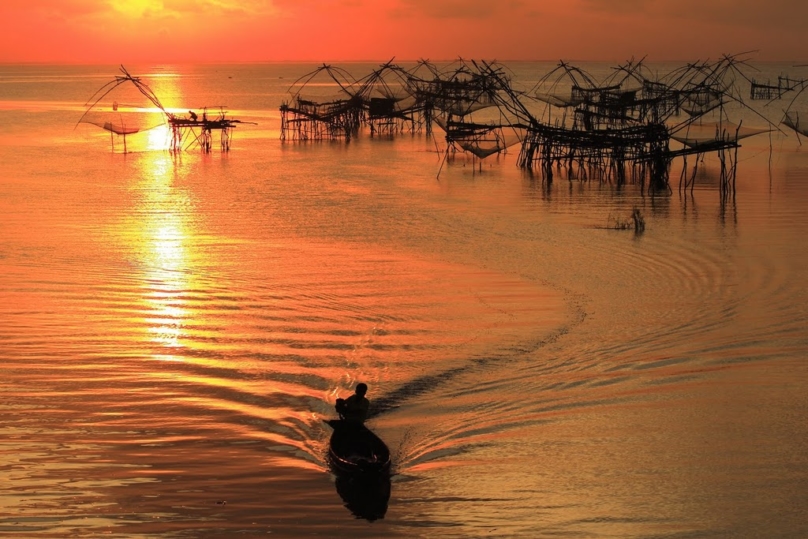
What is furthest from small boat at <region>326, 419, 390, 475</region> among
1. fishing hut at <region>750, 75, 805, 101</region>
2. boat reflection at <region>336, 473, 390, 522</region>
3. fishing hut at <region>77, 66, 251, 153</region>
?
fishing hut at <region>750, 75, 805, 101</region>

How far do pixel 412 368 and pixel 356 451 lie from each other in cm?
218

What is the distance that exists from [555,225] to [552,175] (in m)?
6.60

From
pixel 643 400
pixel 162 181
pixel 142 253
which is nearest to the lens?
pixel 643 400

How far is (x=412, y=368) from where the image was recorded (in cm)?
814

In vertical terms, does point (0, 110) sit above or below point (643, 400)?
above

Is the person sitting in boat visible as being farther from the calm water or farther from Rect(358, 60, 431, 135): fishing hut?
Rect(358, 60, 431, 135): fishing hut

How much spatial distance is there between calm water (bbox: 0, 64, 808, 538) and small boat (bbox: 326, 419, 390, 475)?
0.12 meters

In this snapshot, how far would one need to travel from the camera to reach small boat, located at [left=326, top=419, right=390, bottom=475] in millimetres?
5846

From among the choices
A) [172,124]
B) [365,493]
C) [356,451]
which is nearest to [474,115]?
[172,124]

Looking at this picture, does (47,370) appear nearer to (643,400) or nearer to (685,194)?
(643,400)

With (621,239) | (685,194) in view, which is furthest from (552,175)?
(621,239)

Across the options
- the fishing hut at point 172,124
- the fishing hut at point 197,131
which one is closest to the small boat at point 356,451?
the fishing hut at point 172,124

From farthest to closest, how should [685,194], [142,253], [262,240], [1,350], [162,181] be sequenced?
[162,181] → [685,194] → [262,240] → [142,253] → [1,350]

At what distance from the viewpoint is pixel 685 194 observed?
18703mm
